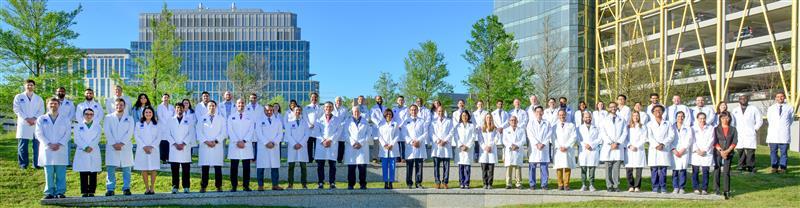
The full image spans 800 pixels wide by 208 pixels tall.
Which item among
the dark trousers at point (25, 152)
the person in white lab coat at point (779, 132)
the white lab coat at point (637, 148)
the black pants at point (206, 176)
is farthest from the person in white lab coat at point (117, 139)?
the person in white lab coat at point (779, 132)

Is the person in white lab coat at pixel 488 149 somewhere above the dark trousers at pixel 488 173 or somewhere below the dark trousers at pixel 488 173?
above

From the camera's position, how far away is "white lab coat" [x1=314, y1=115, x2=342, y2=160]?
53.5 feet

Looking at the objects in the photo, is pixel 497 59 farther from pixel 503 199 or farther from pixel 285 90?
pixel 285 90

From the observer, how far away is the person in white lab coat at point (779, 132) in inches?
741

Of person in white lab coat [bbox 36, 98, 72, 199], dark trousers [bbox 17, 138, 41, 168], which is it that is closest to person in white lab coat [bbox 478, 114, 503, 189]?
person in white lab coat [bbox 36, 98, 72, 199]

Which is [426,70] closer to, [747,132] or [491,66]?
[491,66]

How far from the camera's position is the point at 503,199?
16.2m

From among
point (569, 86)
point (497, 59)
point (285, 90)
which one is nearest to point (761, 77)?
point (569, 86)

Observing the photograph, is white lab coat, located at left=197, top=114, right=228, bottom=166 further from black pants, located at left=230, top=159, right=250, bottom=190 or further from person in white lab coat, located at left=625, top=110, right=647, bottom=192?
person in white lab coat, located at left=625, top=110, right=647, bottom=192

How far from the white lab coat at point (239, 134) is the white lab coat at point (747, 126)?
471 inches

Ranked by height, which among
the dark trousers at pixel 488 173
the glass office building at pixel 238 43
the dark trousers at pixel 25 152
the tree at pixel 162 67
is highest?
the glass office building at pixel 238 43

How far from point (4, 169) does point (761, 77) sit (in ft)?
138

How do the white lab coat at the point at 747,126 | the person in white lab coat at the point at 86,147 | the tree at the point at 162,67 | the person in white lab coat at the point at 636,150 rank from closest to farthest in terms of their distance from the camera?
the person in white lab coat at the point at 86,147, the person in white lab coat at the point at 636,150, the white lab coat at the point at 747,126, the tree at the point at 162,67

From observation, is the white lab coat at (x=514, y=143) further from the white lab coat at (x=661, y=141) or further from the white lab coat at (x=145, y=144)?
the white lab coat at (x=145, y=144)
